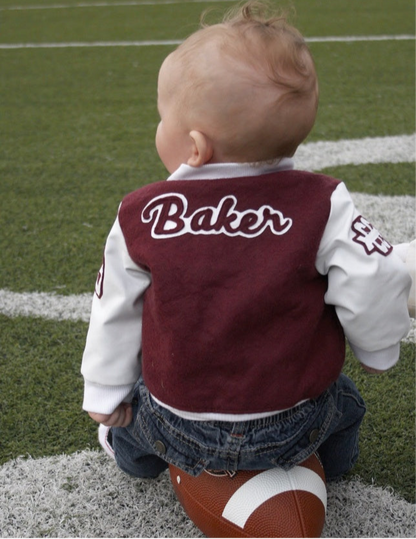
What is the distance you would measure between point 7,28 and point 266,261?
709 cm

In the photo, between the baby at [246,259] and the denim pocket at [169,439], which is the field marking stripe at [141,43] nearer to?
the baby at [246,259]

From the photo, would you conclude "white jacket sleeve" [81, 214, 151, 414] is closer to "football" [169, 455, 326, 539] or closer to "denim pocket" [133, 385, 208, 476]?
"denim pocket" [133, 385, 208, 476]

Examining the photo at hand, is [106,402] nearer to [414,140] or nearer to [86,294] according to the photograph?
[86,294]

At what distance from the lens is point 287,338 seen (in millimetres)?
1352

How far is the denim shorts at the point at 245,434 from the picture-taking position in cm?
142

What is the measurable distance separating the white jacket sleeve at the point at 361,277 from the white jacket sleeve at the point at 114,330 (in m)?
0.36

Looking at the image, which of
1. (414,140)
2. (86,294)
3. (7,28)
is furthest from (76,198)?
(7,28)

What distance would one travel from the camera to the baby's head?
1283 mm

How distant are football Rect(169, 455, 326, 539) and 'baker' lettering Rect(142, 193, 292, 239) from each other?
51 centimetres

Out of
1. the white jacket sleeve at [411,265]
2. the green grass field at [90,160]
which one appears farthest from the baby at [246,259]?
the green grass field at [90,160]

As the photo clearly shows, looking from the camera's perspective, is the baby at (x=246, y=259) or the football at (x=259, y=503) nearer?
the baby at (x=246, y=259)

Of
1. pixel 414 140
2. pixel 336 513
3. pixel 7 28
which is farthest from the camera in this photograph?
pixel 7 28

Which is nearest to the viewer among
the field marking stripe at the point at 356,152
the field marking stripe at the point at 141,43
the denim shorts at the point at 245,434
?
the denim shorts at the point at 245,434

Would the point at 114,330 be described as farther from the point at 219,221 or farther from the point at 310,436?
the point at 310,436
